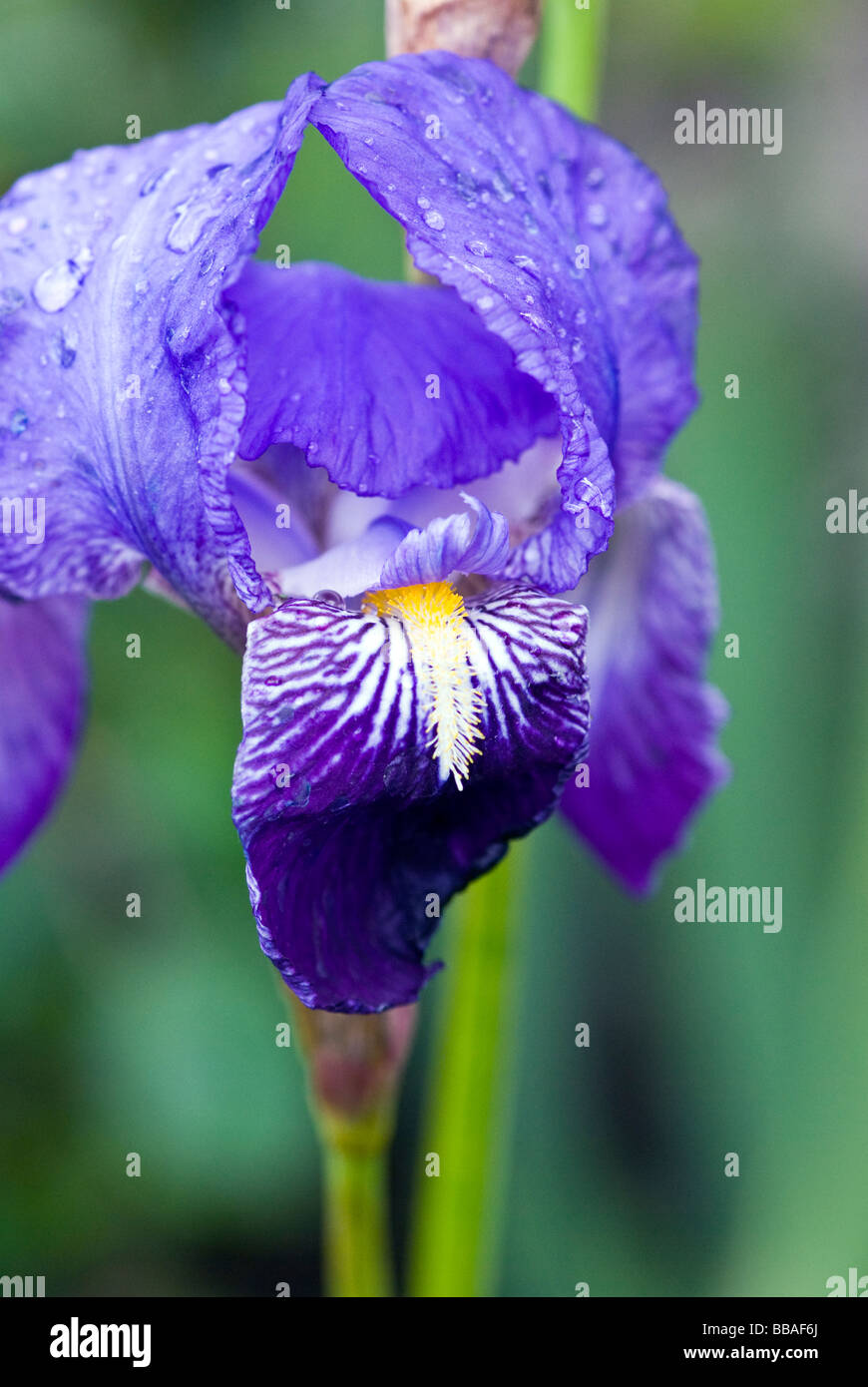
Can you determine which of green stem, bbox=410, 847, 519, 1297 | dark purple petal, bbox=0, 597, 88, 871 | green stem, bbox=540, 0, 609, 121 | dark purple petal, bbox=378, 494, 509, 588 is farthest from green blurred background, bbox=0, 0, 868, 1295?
dark purple petal, bbox=378, 494, 509, 588

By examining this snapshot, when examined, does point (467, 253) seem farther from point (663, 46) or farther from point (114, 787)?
point (663, 46)

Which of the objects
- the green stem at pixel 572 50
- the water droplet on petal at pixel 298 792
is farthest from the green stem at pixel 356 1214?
the green stem at pixel 572 50

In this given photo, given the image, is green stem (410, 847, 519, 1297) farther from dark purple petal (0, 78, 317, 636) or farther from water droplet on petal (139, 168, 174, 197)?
water droplet on petal (139, 168, 174, 197)

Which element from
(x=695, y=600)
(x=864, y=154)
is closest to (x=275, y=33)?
(x=864, y=154)

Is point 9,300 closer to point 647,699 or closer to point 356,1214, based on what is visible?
point 647,699

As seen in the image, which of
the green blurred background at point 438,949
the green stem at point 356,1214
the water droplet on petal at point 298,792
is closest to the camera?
the water droplet on petal at point 298,792

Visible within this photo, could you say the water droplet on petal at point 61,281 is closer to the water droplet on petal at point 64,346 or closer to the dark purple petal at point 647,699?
the water droplet on petal at point 64,346
